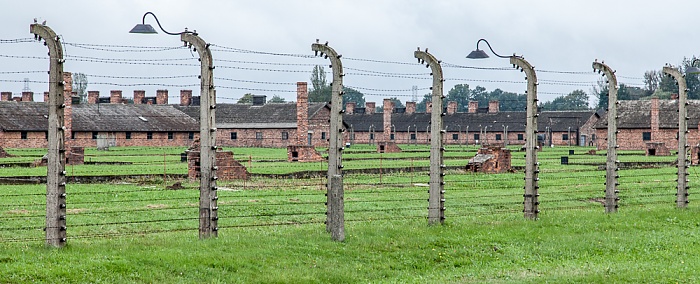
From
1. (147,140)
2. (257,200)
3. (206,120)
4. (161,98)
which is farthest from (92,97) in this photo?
(206,120)

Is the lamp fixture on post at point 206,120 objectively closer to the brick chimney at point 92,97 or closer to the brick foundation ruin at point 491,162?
the brick foundation ruin at point 491,162

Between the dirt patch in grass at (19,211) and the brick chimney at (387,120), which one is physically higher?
the brick chimney at (387,120)

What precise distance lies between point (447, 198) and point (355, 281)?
1188 cm

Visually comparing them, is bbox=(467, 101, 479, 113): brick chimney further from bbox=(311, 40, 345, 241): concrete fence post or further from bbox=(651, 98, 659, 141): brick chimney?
bbox=(311, 40, 345, 241): concrete fence post

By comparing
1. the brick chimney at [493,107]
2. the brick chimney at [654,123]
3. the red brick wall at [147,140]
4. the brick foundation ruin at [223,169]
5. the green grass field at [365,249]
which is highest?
the brick chimney at [493,107]

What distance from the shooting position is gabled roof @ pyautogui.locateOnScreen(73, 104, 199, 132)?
7894cm

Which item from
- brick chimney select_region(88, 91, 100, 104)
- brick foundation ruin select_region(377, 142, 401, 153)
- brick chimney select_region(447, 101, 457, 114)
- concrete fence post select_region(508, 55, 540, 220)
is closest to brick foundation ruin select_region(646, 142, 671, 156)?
brick foundation ruin select_region(377, 142, 401, 153)

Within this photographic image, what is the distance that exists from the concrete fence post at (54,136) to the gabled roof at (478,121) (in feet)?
304

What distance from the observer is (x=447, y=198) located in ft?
77.1

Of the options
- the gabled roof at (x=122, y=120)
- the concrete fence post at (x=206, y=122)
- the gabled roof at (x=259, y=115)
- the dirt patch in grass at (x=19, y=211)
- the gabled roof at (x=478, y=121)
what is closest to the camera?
the concrete fence post at (x=206, y=122)

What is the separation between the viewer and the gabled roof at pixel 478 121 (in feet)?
348

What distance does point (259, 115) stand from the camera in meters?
88.8

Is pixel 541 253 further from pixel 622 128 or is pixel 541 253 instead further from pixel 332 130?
pixel 622 128

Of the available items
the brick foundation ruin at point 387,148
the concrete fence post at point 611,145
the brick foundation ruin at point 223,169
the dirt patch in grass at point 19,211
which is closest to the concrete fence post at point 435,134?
the concrete fence post at point 611,145
